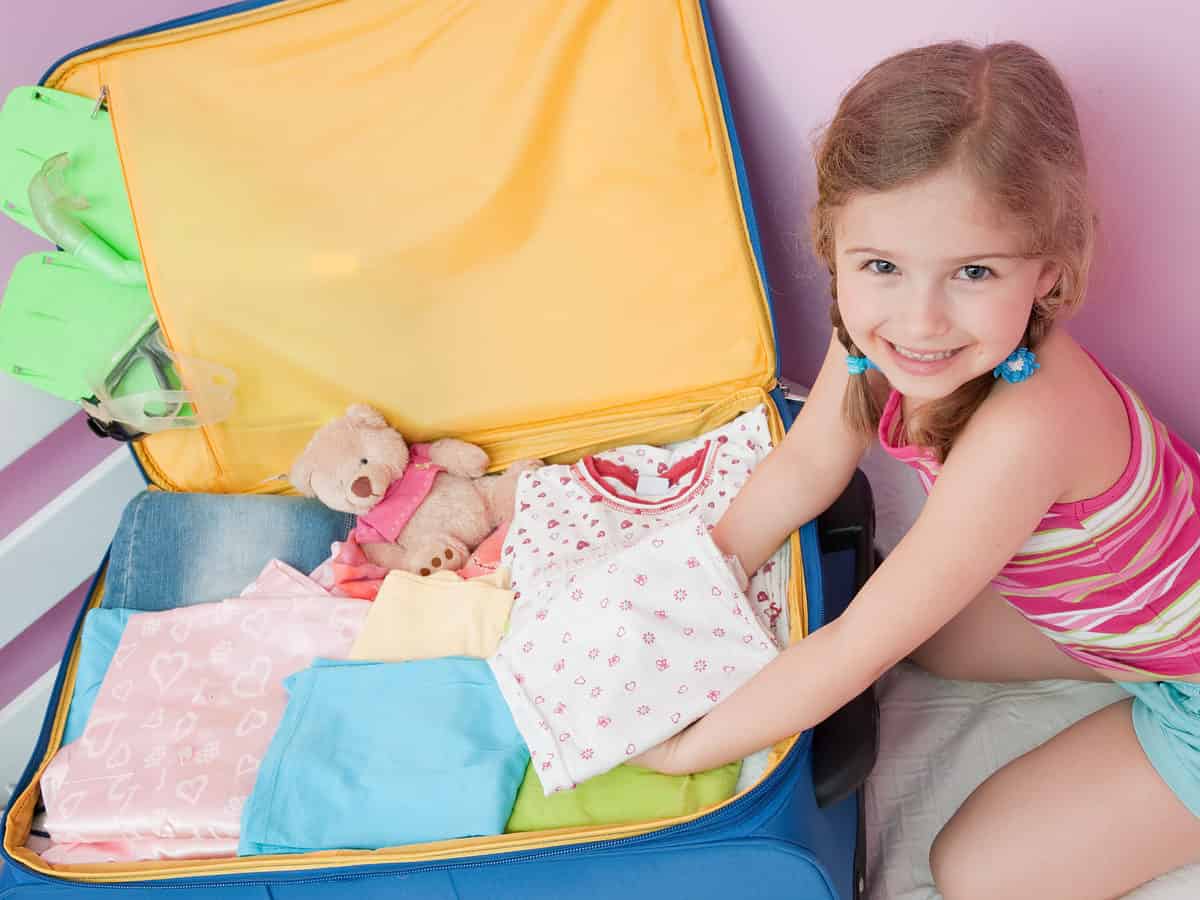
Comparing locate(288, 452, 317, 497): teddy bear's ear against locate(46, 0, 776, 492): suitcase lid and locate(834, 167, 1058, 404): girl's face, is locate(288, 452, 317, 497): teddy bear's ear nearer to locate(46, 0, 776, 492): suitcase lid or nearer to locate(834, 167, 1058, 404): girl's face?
locate(46, 0, 776, 492): suitcase lid

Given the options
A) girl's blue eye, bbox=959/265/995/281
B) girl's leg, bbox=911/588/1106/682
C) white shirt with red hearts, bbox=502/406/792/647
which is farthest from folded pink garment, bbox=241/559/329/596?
girl's blue eye, bbox=959/265/995/281

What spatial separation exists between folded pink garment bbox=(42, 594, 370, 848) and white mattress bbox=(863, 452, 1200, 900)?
0.52 meters

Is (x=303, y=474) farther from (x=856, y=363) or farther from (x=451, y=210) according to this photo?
(x=856, y=363)

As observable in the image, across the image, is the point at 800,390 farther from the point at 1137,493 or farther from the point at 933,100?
the point at 933,100

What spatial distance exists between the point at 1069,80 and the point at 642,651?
1.72 ft

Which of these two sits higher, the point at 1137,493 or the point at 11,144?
the point at 11,144

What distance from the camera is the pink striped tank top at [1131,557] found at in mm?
805

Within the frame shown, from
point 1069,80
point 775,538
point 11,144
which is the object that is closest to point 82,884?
point 775,538

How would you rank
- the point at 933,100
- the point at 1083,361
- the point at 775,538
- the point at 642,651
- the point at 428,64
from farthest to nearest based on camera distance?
the point at 428,64, the point at 775,538, the point at 642,651, the point at 1083,361, the point at 933,100

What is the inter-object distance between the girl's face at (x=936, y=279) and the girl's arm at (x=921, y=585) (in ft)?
0.18

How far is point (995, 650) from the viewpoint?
1.06m

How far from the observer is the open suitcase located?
1.08m

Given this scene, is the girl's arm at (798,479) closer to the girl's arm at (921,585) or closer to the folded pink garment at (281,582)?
the girl's arm at (921,585)

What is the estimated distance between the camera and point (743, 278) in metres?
1.13
